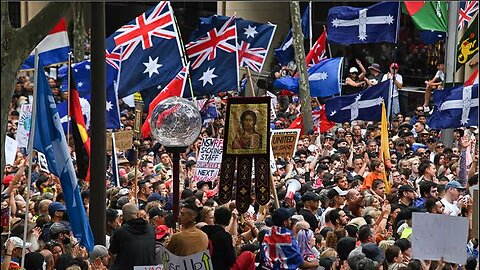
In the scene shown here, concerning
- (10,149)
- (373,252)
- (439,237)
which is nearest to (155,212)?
(373,252)

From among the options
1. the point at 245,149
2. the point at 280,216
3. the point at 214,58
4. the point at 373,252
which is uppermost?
the point at 214,58

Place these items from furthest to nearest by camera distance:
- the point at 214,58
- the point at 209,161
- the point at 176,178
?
1. the point at 214,58
2. the point at 209,161
3. the point at 176,178

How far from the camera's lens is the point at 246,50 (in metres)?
23.2

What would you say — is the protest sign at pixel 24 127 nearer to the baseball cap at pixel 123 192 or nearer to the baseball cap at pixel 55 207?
the baseball cap at pixel 123 192

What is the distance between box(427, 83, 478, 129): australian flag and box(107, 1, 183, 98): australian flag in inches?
149

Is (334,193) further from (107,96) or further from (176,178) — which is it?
(107,96)

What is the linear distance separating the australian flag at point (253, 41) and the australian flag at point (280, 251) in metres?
12.6

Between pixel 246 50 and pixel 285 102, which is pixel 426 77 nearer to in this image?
pixel 285 102

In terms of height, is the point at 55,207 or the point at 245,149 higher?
the point at 245,149

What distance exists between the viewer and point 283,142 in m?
16.8


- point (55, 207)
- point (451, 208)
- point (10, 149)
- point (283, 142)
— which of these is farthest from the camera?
point (283, 142)

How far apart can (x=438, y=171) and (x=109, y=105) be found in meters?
4.84

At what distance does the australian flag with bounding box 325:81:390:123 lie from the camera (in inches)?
794

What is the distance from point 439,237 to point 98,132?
3.66 m
